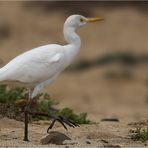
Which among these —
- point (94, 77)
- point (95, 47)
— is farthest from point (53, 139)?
point (95, 47)

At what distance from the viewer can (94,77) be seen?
25.9 m

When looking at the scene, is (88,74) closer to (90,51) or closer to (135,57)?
(135,57)

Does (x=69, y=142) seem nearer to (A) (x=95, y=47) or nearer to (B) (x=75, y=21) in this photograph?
(B) (x=75, y=21)

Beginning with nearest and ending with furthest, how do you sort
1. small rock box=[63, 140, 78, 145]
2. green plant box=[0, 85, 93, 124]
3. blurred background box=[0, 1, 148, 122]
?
small rock box=[63, 140, 78, 145], green plant box=[0, 85, 93, 124], blurred background box=[0, 1, 148, 122]

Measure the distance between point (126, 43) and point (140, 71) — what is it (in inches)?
248

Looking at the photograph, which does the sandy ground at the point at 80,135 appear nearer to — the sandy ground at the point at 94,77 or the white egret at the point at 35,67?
the sandy ground at the point at 94,77

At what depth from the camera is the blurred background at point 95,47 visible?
22.1 meters

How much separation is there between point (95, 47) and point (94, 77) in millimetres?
7870

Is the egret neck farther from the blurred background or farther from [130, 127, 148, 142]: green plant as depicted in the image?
the blurred background

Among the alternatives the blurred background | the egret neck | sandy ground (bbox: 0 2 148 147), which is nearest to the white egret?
the egret neck

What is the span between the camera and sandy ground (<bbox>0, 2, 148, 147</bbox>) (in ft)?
32.6

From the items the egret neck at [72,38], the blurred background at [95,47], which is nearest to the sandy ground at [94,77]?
the blurred background at [95,47]

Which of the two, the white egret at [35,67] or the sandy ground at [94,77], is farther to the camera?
the sandy ground at [94,77]

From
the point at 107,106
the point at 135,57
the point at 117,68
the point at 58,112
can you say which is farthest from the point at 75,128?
the point at 135,57
